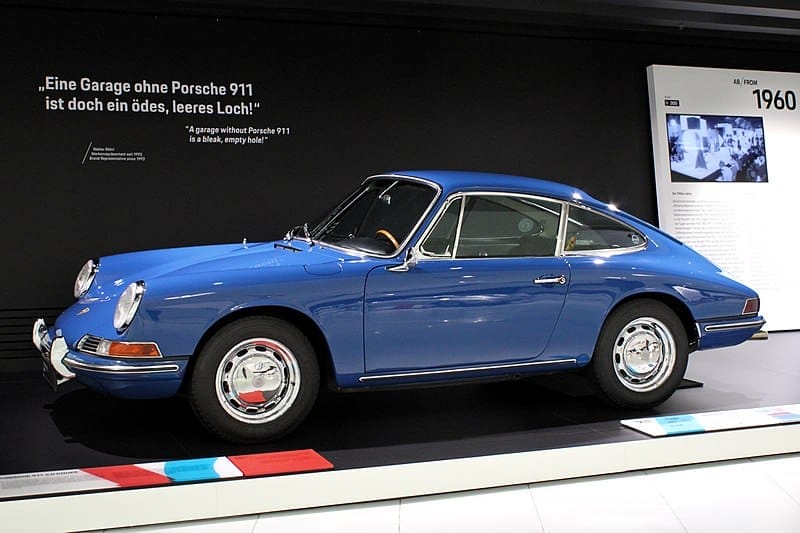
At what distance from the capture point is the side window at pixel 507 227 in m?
3.93

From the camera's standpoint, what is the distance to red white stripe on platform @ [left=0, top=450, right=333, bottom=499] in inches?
119

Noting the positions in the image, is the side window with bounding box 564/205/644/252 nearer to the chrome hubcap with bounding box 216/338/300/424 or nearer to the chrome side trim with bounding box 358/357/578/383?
the chrome side trim with bounding box 358/357/578/383

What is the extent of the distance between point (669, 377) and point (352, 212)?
1.89 m

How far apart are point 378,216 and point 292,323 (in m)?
0.80

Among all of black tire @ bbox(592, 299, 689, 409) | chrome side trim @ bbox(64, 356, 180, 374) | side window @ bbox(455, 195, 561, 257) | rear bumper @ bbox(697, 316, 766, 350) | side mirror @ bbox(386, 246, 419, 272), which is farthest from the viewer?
rear bumper @ bbox(697, 316, 766, 350)

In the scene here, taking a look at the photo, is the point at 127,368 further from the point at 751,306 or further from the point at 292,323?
the point at 751,306

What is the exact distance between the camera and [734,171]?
7074mm

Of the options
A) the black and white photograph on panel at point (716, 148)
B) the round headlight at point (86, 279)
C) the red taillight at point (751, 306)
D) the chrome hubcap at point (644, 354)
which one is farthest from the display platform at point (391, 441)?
the black and white photograph on panel at point (716, 148)

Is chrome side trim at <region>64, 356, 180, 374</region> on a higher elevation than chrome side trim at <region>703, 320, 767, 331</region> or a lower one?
higher

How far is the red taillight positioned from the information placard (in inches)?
98.7

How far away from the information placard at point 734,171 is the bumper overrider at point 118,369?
189 inches

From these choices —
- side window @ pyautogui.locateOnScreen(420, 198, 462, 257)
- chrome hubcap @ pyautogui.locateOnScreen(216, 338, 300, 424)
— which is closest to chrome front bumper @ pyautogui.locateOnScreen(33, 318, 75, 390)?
chrome hubcap @ pyautogui.locateOnScreen(216, 338, 300, 424)

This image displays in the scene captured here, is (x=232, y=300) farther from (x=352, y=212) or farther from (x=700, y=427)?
(x=700, y=427)

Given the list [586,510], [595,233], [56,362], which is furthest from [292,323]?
[595,233]
